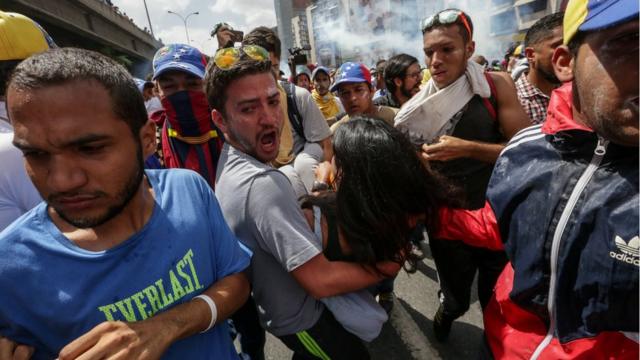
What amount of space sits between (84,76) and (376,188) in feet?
3.32

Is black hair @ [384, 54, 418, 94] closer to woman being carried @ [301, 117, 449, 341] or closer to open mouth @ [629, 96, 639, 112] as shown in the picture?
woman being carried @ [301, 117, 449, 341]

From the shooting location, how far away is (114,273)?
37.4 inches

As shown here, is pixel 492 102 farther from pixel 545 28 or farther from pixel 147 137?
pixel 147 137

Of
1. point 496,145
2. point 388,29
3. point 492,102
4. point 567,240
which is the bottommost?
point 567,240

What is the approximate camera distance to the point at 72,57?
0.90 metres

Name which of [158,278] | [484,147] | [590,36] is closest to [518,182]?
[590,36]

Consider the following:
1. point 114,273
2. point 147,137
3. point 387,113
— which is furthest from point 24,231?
point 387,113

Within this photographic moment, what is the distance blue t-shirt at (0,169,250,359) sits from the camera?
2.88 ft

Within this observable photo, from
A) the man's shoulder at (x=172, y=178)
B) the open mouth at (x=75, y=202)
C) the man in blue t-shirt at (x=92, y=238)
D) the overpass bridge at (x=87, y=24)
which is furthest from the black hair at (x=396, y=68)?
the overpass bridge at (x=87, y=24)

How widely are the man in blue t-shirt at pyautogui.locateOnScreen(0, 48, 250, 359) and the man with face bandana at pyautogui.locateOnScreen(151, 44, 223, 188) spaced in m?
1.08

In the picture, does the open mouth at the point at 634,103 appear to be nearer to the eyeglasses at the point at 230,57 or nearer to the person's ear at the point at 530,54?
the eyeglasses at the point at 230,57

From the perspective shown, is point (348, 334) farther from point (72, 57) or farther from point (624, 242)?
point (72, 57)

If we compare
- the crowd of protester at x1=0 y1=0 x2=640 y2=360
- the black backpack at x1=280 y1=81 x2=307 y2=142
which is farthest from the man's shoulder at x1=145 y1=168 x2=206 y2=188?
the black backpack at x1=280 y1=81 x2=307 y2=142

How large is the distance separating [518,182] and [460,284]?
1.37m
